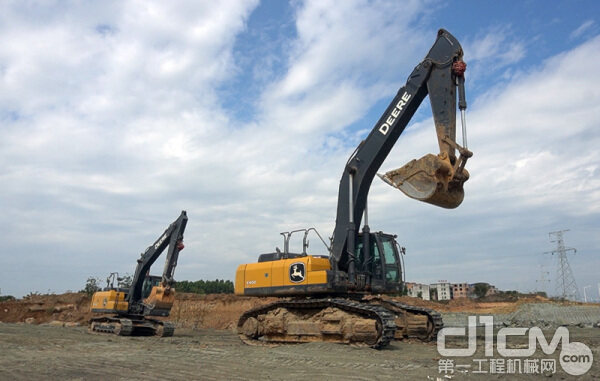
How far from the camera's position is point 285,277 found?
12.2 metres

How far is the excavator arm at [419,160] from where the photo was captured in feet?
31.8

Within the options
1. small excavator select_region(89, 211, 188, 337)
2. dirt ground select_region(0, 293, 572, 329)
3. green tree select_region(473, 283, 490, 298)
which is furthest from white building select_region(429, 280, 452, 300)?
small excavator select_region(89, 211, 188, 337)

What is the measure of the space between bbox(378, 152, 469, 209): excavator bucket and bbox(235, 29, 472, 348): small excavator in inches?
0.9

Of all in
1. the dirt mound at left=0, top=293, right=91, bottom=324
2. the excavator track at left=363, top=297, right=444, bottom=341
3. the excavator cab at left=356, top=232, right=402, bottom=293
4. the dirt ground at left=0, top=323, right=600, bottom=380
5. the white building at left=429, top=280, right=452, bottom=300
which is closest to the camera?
the dirt ground at left=0, top=323, right=600, bottom=380

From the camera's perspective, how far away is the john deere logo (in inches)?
461

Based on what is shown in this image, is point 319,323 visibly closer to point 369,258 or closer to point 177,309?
point 369,258

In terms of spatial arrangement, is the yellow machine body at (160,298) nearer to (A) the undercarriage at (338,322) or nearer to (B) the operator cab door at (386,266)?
(A) the undercarriage at (338,322)

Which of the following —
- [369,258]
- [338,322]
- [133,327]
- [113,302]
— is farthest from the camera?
[113,302]

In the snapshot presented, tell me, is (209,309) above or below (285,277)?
below

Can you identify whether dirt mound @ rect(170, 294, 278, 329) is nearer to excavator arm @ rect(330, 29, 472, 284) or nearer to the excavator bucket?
excavator arm @ rect(330, 29, 472, 284)

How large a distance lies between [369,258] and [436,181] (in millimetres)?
3137

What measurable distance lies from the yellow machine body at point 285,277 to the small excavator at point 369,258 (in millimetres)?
26

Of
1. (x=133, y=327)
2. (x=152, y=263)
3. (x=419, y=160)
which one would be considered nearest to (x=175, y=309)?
(x=152, y=263)

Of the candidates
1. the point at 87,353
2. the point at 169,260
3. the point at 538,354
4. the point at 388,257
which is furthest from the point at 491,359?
the point at 169,260
